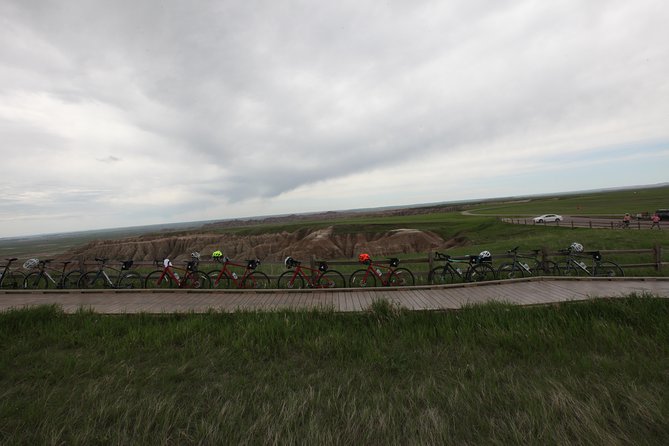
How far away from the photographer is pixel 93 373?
159 inches

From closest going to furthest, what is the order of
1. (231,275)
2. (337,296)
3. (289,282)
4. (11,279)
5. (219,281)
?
(337,296) < (289,282) < (231,275) < (219,281) < (11,279)

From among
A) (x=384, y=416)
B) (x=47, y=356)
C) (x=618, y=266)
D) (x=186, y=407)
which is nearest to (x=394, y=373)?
(x=384, y=416)

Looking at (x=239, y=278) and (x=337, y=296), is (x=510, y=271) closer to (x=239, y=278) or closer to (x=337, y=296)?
(x=337, y=296)

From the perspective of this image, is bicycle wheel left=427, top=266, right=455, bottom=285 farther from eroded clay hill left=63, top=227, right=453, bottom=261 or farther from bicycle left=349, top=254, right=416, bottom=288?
eroded clay hill left=63, top=227, right=453, bottom=261

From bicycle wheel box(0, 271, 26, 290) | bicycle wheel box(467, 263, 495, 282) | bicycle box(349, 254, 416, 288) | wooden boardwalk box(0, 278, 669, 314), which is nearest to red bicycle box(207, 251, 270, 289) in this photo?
wooden boardwalk box(0, 278, 669, 314)

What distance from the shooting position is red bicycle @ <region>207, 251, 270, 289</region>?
8.95 metres

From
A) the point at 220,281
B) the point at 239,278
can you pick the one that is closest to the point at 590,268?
the point at 239,278

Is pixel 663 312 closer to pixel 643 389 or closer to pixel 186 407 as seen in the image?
pixel 643 389

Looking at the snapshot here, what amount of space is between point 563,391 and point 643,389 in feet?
3.26

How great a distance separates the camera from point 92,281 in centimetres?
956

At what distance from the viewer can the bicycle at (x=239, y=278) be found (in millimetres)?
8953

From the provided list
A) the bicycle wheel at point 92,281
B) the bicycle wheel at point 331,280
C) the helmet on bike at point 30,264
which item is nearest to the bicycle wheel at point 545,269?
the bicycle wheel at point 331,280

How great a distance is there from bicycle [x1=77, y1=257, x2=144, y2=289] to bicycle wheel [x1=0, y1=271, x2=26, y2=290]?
2.58 m

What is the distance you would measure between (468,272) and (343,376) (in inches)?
270
